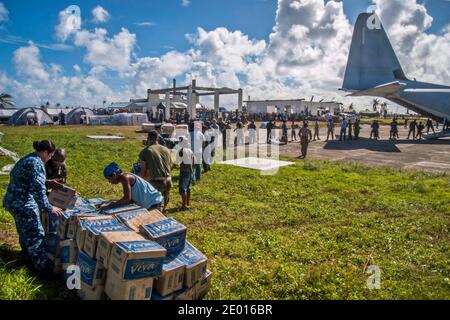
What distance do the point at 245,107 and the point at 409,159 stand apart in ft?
168

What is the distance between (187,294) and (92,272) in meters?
1.06

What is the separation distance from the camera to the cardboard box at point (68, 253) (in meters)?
4.08

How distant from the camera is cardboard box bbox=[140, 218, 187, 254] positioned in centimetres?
377

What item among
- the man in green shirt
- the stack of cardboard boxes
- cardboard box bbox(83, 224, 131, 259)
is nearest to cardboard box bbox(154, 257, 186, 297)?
the stack of cardboard boxes

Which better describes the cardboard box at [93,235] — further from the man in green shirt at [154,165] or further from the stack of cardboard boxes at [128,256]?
the man in green shirt at [154,165]

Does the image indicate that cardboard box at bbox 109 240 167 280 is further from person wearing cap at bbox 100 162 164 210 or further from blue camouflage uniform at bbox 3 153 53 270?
blue camouflage uniform at bbox 3 153 53 270

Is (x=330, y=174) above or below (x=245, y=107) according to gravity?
below

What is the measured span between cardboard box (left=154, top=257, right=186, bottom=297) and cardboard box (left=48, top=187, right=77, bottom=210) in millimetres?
2033

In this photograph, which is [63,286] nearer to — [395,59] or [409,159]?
[409,159]

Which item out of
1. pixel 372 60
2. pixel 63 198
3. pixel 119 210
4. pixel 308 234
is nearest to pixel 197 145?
pixel 308 234

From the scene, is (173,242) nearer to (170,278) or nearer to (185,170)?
(170,278)

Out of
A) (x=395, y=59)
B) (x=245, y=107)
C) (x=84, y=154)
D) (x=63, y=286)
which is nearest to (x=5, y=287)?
(x=63, y=286)

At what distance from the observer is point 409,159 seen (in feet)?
55.3
